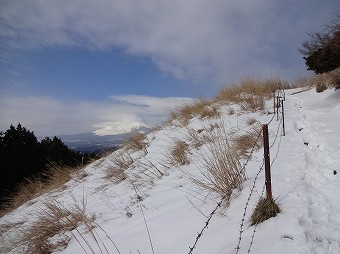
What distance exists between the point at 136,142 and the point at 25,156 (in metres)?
6.10

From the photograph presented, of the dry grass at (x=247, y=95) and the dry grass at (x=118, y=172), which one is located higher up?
the dry grass at (x=247, y=95)

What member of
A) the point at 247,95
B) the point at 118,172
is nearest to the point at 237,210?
the point at 118,172

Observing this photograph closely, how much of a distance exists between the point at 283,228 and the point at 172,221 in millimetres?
1235

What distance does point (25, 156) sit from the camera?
38.4 feet

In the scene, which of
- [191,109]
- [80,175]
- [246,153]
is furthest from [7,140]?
[246,153]

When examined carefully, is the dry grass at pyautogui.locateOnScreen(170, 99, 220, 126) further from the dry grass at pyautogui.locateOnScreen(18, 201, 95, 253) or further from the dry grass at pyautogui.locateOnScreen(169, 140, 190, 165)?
the dry grass at pyautogui.locateOnScreen(18, 201, 95, 253)

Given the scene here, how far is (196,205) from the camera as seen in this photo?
3.23 metres

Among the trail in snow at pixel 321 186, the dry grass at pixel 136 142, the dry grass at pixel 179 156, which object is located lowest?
the trail in snow at pixel 321 186

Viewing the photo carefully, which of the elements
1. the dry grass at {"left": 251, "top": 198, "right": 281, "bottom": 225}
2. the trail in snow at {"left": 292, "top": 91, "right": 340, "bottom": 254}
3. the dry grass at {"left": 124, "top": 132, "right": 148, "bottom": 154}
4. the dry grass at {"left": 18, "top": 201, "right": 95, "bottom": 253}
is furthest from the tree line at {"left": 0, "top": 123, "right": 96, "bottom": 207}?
the dry grass at {"left": 251, "top": 198, "right": 281, "bottom": 225}

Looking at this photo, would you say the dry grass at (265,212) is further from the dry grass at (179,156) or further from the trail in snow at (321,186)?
the dry grass at (179,156)

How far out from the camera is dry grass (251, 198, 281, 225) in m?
2.35

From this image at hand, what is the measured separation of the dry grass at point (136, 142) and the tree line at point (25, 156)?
312cm

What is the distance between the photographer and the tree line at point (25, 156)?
430 inches

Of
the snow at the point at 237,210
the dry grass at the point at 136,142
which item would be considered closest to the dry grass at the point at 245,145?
the snow at the point at 237,210
